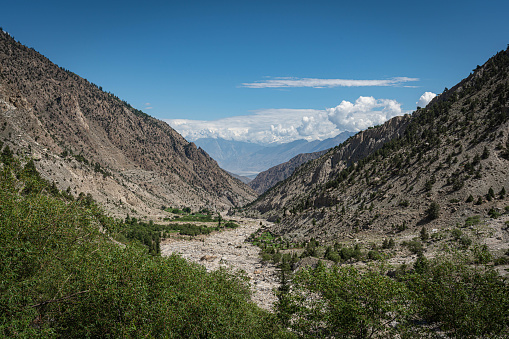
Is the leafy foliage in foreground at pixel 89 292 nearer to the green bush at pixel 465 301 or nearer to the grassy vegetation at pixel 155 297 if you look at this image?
the grassy vegetation at pixel 155 297

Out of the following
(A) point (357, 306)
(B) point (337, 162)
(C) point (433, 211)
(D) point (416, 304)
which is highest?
(B) point (337, 162)

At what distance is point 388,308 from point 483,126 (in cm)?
6319

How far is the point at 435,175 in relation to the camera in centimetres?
5659

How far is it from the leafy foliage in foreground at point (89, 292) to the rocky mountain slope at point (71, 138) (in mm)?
77891

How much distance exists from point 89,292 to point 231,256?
54.2 meters

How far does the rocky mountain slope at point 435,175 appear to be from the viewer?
47219mm

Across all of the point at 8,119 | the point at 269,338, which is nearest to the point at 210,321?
the point at 269,338

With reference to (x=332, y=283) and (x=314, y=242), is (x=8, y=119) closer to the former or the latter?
(x=314, y=242)

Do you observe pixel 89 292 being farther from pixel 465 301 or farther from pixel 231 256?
pixel 231 256

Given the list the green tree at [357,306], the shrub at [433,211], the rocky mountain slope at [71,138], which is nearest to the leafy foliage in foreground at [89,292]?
the green tree at [357,306]

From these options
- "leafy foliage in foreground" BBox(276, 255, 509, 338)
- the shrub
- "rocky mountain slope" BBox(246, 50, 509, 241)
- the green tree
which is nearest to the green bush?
A: "leafy foliage in foreground" BBox(276, 255, 509, 338)

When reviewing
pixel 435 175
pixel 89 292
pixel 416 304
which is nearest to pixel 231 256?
pixel 435 175

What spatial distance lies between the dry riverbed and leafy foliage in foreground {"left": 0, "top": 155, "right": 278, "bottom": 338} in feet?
55.0

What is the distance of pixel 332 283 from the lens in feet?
55.2
